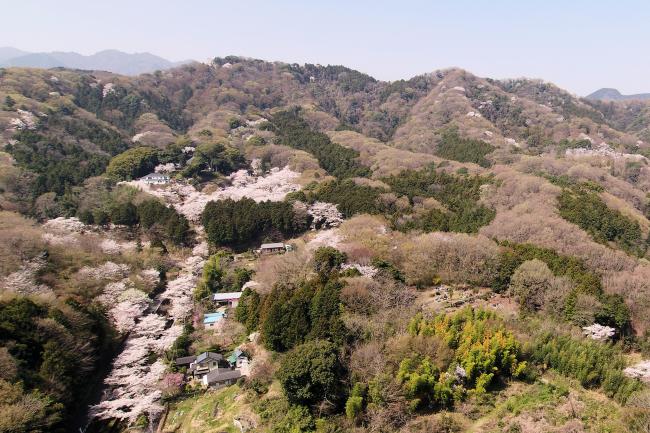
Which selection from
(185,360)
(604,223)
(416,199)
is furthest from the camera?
(416,199)

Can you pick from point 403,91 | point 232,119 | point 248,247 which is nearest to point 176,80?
point 232,119

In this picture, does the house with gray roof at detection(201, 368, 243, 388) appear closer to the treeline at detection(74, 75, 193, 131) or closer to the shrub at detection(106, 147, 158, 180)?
the shrub at detection(106, 147, 158, 180)

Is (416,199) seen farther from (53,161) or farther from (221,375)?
(53,161)

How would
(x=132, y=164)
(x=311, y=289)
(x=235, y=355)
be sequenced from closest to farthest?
(x=235, y=355) < (x=311, y=289) < (x=132, y=164)

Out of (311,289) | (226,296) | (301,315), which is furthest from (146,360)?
(311,289)

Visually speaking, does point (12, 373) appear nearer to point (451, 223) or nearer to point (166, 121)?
point (451, 223)

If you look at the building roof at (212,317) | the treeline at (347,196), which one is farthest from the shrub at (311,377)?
the treeline at (347,196)

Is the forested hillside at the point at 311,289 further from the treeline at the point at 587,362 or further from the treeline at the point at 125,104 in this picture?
the treeline at the point at 125,104
